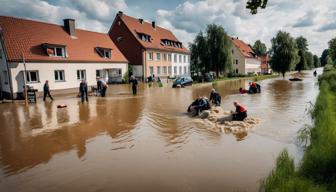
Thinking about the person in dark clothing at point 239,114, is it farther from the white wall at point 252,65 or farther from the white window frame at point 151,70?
the white wall at point 252,65

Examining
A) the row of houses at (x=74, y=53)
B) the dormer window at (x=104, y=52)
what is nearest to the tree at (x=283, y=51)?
the row of houses at (x=74, y=53)

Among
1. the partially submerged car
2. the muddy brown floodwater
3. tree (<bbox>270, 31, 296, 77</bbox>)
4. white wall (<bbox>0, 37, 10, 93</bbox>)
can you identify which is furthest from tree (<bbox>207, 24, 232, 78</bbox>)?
white wall (<bbox>0, 37, 10, 93</bbox>)

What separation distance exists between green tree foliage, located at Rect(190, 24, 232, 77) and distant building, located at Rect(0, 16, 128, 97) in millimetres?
17267

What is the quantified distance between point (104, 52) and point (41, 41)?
884 cm

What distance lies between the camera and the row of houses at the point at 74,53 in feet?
72.3

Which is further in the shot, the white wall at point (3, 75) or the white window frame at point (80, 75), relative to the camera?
the white window frame at point (80, 75)

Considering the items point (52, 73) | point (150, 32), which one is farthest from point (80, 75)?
point (150, 32)

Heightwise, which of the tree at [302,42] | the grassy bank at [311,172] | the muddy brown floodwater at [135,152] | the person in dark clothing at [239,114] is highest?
the tree at [302,42]

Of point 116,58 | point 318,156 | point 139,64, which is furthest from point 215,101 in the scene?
point 139,64

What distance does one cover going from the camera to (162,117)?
14102 mm

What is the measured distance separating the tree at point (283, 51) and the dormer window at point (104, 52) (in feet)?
123

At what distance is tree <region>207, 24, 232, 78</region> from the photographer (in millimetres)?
43688

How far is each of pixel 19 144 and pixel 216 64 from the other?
38.8 meters

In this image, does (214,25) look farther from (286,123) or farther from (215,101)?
(286,123)
